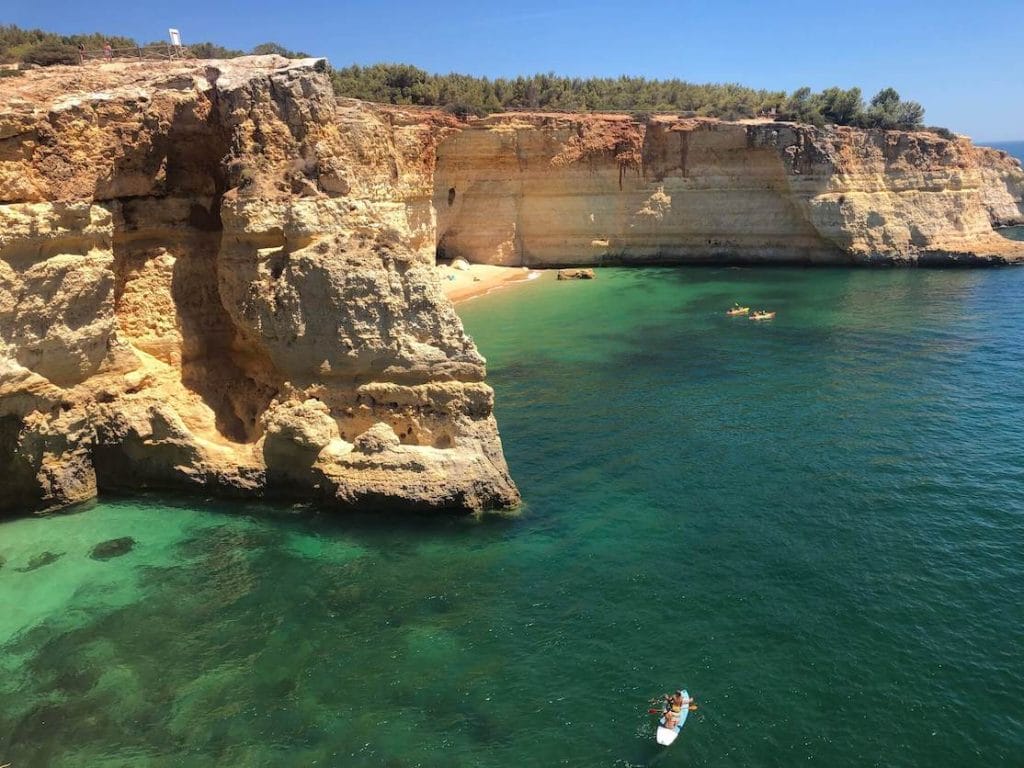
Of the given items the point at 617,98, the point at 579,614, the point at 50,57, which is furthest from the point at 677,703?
the point at 617,98

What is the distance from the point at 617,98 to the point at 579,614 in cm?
5205

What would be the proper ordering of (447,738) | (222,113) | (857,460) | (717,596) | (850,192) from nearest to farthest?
(447,738), (717,596), (222,113), (857,460), (850,192)

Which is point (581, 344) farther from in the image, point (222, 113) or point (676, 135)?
point (676, 135)

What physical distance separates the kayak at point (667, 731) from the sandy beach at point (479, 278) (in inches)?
1281

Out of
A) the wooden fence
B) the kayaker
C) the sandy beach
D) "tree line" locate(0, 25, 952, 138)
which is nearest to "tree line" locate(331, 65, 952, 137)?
"tree line" locate(0, 25, 952, 138)

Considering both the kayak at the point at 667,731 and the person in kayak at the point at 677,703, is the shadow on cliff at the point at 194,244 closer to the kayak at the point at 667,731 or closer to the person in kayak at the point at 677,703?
the person in kayak at the point at 677,703

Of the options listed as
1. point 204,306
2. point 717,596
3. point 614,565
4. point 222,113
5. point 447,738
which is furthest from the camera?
point 204,306

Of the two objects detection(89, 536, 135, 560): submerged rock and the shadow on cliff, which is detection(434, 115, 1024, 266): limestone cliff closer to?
the shadow on cliff

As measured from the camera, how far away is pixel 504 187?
4762 centimetres

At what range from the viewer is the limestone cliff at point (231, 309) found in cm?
1386

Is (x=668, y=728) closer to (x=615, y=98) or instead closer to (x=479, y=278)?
(x=479, y=278)

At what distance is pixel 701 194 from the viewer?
48.7 metres

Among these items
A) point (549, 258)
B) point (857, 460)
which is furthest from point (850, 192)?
point (857, 460)

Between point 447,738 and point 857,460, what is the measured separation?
13.2m
